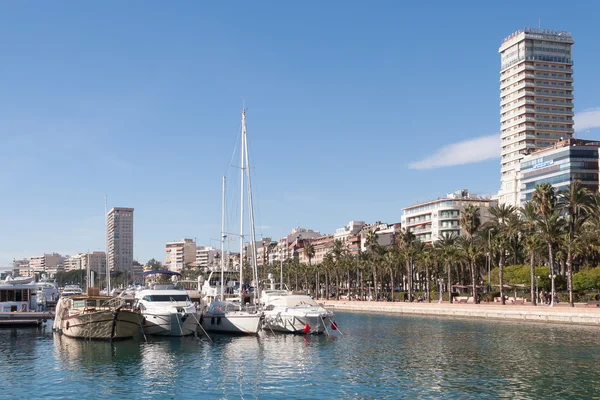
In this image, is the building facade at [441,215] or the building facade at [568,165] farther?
the building facade at [441,215]

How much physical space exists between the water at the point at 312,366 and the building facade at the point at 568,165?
91.7 metres

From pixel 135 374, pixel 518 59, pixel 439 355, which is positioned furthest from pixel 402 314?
pixel 518 59

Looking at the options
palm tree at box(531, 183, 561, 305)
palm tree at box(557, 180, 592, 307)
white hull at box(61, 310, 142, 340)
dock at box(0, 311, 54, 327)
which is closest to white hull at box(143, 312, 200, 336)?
white hull at box(61, 310, 142, 340)

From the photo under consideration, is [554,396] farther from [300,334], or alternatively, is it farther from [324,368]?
[300,334]

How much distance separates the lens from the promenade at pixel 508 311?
7081cm

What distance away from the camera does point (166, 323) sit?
55875 millimetres

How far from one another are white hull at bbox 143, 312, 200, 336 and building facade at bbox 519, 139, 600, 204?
10945 centimetres

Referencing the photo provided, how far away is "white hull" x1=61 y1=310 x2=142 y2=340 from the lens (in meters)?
53.3

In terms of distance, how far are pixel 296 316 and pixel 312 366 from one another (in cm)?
1931

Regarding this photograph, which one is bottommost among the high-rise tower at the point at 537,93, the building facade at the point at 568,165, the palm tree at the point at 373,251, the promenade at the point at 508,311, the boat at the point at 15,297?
the promenade at the point at 508,311

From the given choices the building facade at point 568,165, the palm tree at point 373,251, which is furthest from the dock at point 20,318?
the building facade at point 568,165

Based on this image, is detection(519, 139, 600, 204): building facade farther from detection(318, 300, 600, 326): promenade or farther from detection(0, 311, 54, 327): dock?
detection(0, 311, 54, 327): dock

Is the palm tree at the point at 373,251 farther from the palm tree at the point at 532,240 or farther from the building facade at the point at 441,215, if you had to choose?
the palm tree at the point at 532,240

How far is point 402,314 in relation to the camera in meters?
98.2
